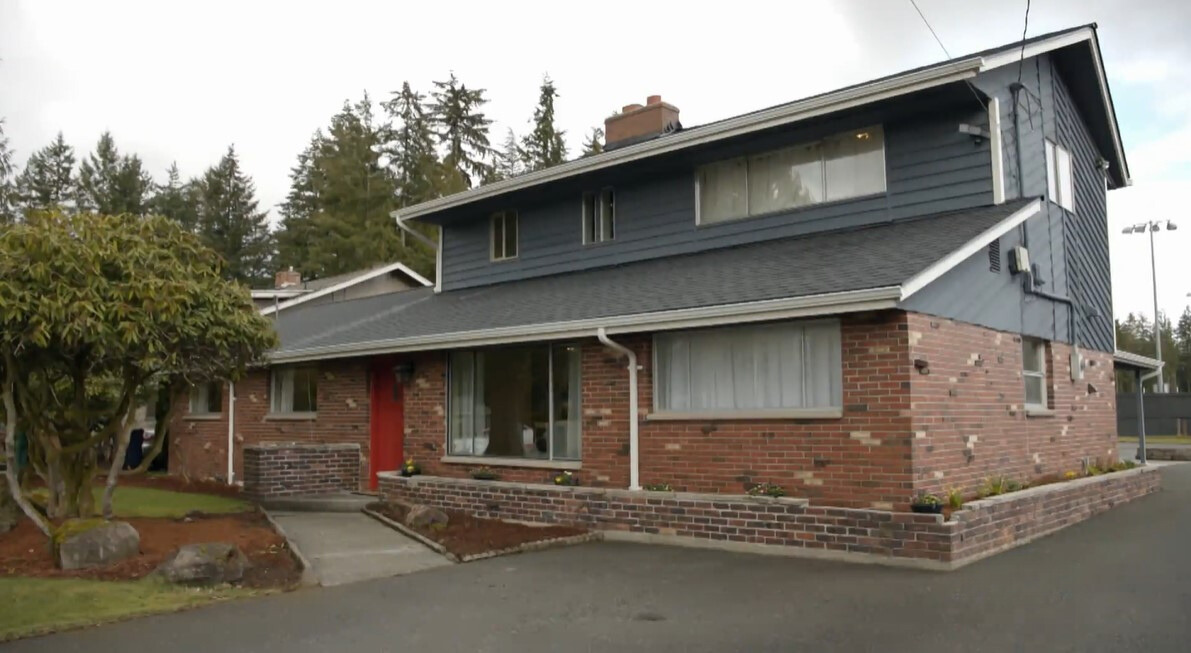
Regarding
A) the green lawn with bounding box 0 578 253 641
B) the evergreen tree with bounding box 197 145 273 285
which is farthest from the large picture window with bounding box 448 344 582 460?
the evergreen tree with bounding box 197 145 273 285

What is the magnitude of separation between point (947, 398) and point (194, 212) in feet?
181

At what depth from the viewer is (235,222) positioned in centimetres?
5459

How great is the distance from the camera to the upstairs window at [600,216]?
1535 cm

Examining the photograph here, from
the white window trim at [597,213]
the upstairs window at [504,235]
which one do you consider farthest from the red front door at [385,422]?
the white window trim at [597,213]

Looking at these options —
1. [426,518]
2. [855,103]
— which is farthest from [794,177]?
[426,518]

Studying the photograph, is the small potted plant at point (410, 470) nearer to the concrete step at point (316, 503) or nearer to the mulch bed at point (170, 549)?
the concrete step at point (316, 503)

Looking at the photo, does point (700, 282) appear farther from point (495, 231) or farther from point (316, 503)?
point (495, 231)

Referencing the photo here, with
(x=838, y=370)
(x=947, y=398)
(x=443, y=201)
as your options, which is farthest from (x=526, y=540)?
(x=443, y=201)

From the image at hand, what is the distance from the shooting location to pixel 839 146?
500 inches

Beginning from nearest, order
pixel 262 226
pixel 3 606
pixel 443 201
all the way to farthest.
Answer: pixel 3 606 → pixel 443 201 → pixel 262 226

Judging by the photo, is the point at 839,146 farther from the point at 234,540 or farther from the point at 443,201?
the point at 234,540

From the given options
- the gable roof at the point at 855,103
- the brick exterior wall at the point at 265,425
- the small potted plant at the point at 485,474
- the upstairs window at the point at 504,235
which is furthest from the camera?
the upstairs window at the point at 504,235

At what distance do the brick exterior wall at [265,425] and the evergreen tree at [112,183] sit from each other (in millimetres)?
38886

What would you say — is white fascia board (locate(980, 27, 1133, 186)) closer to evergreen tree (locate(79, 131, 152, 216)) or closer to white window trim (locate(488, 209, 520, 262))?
white window trim (locate(488, 209, 520, 262))
